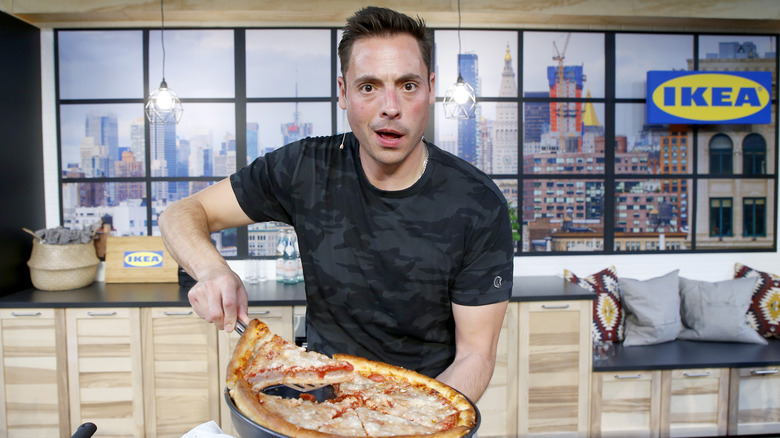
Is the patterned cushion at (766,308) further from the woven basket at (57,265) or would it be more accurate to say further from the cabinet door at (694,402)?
the woven basket at (57,265)

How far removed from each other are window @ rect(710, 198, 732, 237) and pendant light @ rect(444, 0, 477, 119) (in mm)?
2017

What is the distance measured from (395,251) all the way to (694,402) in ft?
9.11

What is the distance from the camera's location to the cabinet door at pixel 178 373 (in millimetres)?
3115

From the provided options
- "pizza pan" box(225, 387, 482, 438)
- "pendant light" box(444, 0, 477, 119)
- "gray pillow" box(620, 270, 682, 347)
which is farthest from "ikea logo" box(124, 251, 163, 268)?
"gray pillow" box(620, 270, 682, 347)

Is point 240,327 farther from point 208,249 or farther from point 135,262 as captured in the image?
point 135,262

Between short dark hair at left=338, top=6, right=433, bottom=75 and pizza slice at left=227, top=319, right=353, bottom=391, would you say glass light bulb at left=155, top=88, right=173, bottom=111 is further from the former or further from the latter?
pizza slice at left=227, top=319, right=353, bottom=391

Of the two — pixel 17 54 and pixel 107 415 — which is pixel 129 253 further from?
pixel 17 54

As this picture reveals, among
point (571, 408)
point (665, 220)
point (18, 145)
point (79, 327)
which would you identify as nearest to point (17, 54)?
point (18, 145)

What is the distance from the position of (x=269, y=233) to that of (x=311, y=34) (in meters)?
1.48

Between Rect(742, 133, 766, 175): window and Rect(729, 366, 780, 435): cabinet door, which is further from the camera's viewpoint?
Rect(742, 133, 766, 175): window

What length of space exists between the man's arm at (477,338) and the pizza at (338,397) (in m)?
0.28

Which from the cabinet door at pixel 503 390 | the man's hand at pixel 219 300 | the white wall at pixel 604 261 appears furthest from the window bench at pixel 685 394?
the man's hand at pixel 219 300

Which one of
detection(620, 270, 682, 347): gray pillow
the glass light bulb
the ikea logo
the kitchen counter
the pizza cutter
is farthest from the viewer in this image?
the ikea logo

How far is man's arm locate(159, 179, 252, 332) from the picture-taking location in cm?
109
